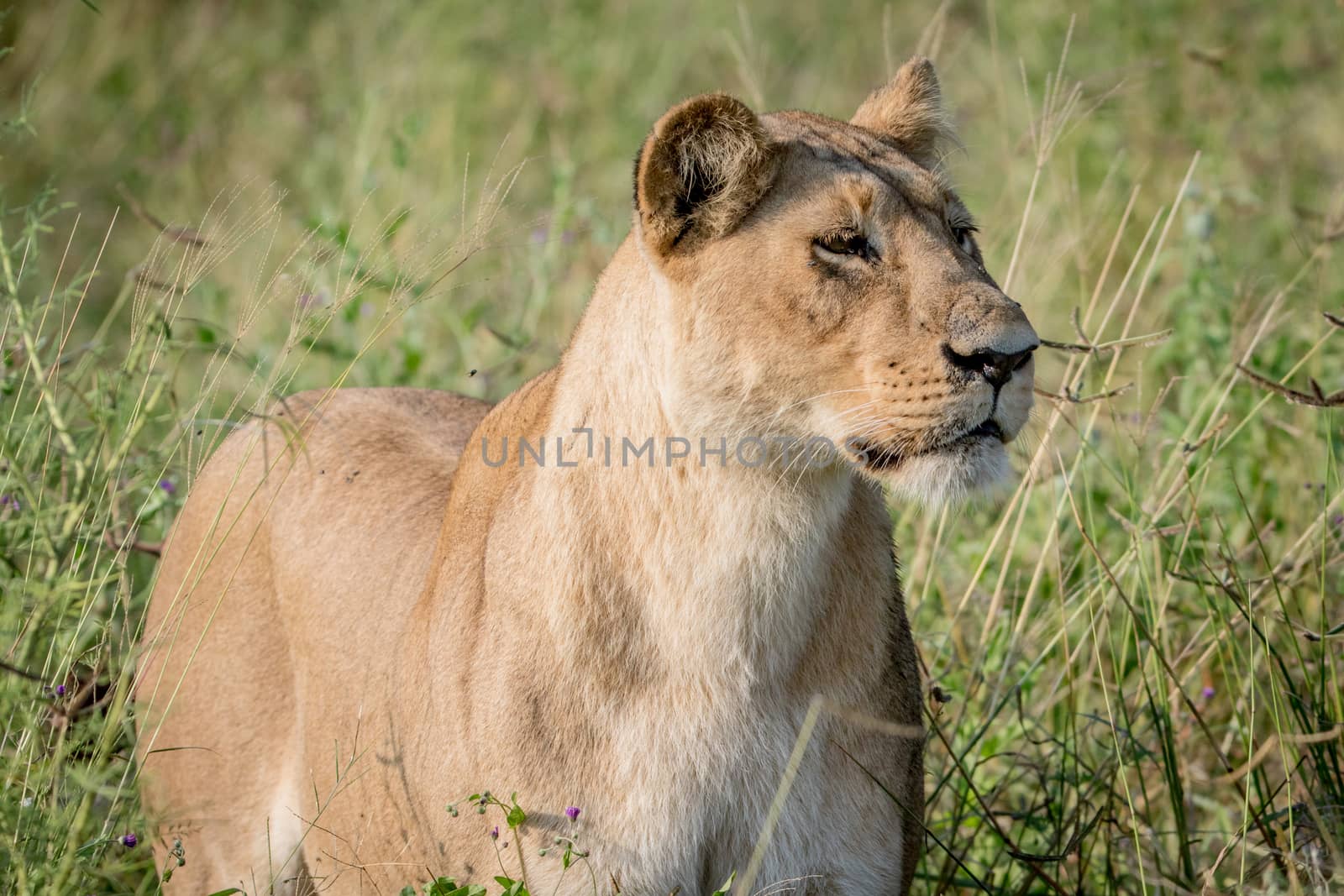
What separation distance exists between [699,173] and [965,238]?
0.60m

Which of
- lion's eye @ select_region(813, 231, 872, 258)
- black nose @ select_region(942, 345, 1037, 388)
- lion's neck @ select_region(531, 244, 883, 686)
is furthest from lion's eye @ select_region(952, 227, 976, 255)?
lion's neck @ select_region(531, 244, 883, 686)

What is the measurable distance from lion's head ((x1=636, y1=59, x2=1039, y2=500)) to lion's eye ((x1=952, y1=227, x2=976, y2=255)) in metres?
0.17

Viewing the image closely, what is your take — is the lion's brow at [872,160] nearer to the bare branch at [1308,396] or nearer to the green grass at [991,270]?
the green grass at [991,270]

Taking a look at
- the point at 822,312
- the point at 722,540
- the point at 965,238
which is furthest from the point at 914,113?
the point at 722,540

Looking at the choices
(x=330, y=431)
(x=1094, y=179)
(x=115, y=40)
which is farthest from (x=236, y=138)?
(x=330, y=431)

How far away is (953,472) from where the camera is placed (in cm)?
259

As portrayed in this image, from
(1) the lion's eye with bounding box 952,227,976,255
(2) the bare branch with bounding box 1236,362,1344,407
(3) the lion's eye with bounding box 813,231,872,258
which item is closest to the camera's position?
(2) the bare branch with bounding box 1236,362,1344,407

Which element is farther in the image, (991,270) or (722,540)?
(991,270)

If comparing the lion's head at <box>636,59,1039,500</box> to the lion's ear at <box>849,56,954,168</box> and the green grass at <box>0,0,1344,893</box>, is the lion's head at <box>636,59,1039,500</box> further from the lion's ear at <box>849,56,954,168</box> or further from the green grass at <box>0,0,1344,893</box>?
the lion's ear at <box>849,56,954,168</box>

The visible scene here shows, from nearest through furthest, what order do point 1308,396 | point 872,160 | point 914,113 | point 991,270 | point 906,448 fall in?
point 1308,396 → point 906,448 → point 872,160 → point 914,113 → point 991,270

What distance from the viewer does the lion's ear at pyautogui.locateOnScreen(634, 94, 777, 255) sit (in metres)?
2.60

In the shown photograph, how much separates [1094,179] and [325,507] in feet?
15.3

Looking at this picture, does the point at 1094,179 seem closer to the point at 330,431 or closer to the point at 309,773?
the point at 330,431

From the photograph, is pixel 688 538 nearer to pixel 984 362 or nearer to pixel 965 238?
pixel 984 362
